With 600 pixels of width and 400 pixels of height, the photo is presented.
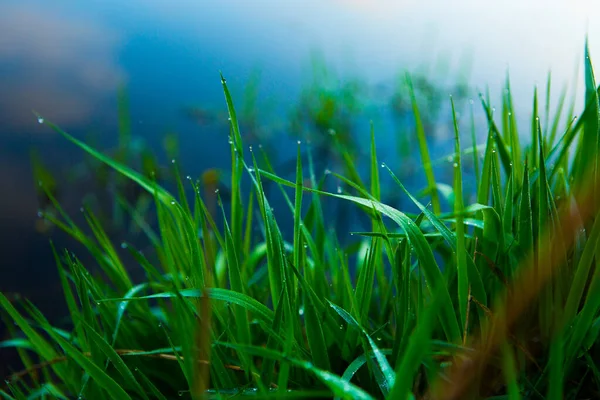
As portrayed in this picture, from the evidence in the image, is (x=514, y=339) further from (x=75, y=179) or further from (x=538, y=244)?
(x=75, y=179)

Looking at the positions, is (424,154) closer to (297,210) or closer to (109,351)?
(297,210)

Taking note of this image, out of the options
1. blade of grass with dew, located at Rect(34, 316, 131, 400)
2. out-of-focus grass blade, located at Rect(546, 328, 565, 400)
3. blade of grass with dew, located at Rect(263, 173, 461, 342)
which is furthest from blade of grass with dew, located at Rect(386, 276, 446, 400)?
blade of grass with dew, located at Rect(34, 316, 131, 400)

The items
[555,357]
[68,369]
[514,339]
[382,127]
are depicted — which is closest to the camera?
[555,357]

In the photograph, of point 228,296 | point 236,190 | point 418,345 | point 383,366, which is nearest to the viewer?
point 418,345

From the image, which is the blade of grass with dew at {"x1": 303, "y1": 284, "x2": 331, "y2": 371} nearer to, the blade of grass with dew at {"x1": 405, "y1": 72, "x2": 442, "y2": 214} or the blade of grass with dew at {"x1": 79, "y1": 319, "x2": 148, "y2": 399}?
the blade of grass with dew at {"x1": 79, "y1": 319, "x2": 148, "y2": 399}

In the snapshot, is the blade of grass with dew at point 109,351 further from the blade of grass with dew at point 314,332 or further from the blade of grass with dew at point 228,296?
the blade of grass with dew at point 314,332

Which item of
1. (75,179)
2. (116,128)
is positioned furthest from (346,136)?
(75,179)

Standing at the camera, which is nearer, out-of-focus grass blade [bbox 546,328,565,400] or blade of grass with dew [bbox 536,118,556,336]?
out-of-focus grass blade [bbox 546,328,565,400]

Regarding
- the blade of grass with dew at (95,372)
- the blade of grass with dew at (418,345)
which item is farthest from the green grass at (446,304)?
the blade of grass with dew at (418,345)

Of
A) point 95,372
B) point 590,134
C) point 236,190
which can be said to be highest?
point 590,134

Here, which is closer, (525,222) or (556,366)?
(556,366)

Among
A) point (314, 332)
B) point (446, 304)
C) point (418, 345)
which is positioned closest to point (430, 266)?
point (446, 304)
